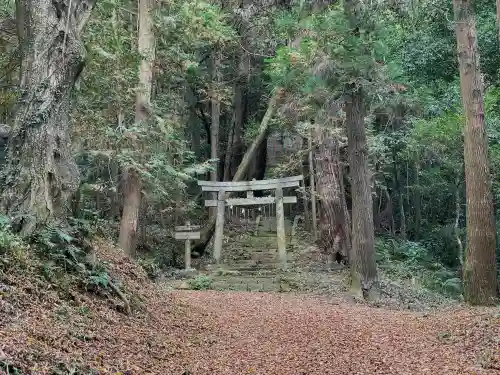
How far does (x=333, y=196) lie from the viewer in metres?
16.7

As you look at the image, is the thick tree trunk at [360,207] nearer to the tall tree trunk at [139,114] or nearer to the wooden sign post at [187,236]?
the tall tree trunk at [139,114]

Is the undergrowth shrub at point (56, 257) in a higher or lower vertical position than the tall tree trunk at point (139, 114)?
lower

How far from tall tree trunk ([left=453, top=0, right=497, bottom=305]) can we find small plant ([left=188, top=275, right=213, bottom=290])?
258 inches

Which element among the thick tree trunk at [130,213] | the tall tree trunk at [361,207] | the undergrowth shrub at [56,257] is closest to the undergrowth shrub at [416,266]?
the tall tree trunk at [361,207]

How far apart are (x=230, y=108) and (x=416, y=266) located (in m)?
10.1

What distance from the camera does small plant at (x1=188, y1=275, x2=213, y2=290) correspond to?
43.4ft

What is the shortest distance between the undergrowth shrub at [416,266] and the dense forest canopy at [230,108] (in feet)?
0.37

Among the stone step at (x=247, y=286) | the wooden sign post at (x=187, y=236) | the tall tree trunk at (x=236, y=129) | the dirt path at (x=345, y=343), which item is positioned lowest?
the stone step at (x=247, y=286)

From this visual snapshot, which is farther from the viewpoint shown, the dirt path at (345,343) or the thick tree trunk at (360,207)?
the thick tree trunk at (360,207)

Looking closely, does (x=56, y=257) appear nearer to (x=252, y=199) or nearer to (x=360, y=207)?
(x=360, y=207)

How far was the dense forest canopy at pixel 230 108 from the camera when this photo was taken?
596cm

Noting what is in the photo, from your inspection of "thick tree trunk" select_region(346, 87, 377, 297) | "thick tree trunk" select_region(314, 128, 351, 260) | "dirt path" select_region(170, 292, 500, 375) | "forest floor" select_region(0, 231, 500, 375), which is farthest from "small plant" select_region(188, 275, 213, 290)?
"thick tree trunk" select_region(314, 128, 351, 260)

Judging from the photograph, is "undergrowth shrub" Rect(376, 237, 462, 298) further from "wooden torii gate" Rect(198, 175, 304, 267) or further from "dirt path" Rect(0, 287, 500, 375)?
"dirt path" Rect(0, 287, 500, 375)

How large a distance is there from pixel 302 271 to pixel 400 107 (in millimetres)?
6878
